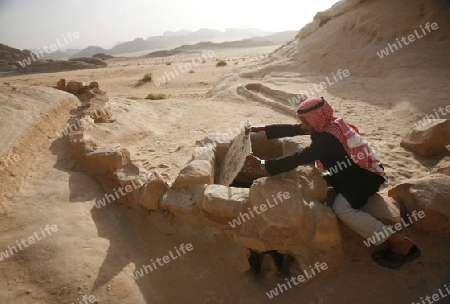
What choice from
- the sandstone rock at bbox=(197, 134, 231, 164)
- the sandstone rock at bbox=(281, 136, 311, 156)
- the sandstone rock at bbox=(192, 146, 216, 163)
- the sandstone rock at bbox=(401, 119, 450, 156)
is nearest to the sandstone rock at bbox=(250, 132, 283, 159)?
the sandstone rock at bbox=(281, 136, 311, 156)

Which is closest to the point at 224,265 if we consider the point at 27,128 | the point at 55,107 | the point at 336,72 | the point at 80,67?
the point at 27,128

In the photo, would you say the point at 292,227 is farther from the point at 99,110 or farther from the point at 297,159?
the point at 99,110

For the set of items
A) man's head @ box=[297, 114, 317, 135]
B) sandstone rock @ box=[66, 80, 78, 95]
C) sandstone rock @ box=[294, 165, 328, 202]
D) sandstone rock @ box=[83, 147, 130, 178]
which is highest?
sandstone rock @ box=[66, 80, 78, 95]

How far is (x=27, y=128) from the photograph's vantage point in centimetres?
421

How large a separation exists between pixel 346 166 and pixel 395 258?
2.92ft

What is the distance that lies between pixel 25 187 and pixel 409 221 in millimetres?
4082

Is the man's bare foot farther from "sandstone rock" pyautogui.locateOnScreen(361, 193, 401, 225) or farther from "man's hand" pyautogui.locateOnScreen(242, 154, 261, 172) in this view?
"man's hand" pyautogui.locateOnScreen(242, 154, 261, 172)

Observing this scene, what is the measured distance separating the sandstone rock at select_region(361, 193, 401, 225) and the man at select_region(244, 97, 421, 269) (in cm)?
12

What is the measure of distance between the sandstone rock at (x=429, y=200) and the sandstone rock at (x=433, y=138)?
4.61 ft

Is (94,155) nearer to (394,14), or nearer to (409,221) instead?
(409,221)

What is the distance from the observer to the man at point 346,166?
2572mm

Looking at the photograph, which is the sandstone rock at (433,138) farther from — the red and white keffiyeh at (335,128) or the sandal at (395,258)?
the sandal at (395,258)

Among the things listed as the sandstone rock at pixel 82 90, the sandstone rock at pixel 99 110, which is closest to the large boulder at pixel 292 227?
the sandstone rock at pixel 99 110

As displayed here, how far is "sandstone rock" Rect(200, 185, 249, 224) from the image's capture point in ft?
9.04
